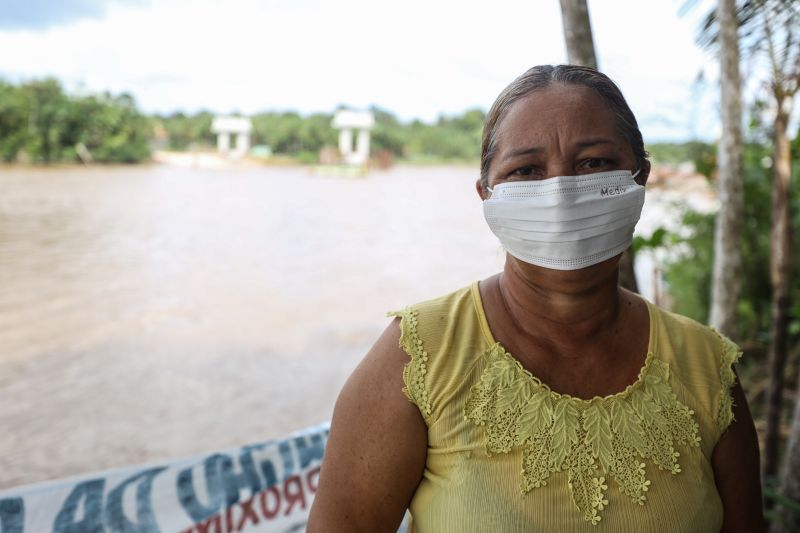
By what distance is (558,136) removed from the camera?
1.23 meters

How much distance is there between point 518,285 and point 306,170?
48805 millimetres

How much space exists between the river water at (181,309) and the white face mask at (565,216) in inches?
12.6

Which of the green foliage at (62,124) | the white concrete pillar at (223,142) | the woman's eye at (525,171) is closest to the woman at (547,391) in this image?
the woman's eye at (525,171)

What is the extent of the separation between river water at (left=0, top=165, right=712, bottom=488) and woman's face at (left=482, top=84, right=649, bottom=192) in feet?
1.25

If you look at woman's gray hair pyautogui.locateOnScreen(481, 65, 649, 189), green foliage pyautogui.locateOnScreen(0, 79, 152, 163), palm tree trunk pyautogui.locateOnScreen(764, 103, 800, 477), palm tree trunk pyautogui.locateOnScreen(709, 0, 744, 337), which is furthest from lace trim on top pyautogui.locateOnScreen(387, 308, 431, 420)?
green foliage pyautogui.locateOnScreen(0, 79, 152, 163)

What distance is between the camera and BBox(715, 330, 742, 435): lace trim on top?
1.33 m

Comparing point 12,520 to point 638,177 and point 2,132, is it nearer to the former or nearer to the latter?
point 638,177

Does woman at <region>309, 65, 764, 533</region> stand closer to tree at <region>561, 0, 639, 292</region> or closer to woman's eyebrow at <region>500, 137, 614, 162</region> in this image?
woman's eyebrow at <region>500, 137, 614, 162</region>

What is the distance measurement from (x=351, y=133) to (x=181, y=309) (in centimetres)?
4310

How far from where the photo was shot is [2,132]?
29.2 meters

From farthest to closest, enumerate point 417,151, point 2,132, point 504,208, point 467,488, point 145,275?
1. point 417,151
2. point 2,132
3. point 145,275
4. point 504,208
5. point 467,488

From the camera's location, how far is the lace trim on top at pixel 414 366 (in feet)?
3.96

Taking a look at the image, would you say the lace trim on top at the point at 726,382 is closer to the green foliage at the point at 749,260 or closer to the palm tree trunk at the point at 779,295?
the palm tree trunk at the point at 779,295

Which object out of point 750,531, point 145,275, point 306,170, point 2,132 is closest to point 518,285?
point 750,531
